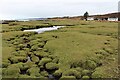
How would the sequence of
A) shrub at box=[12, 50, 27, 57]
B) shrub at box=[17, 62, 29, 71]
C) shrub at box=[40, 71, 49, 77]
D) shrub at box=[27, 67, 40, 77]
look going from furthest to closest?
shrub at box=[12, 50, 27, 57] < shrub at box=[17, 62, 29, 71] < shrub at box=[40, 71, 49, 77] < shrub at box=[27, 67, 40, 77]

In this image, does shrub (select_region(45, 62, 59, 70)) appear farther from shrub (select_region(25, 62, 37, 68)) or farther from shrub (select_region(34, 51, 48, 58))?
shrub (select_region(34, 51, 48, 58))

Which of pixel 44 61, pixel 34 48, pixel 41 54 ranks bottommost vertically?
pixel 44 61

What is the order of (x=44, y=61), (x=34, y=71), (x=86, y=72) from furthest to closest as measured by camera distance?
(x=44, y=61), (x=34, y=71), (x=86, y=72)

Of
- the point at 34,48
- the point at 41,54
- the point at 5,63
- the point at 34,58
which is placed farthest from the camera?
the point at 34,48

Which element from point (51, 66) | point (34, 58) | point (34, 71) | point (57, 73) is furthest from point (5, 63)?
point (57, 73)

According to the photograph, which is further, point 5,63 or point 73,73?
point 5,63

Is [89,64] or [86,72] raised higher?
[89,64]

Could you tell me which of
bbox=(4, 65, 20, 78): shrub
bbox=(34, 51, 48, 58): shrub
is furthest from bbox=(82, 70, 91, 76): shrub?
bbox=(34, 51, 48, 58): shrub

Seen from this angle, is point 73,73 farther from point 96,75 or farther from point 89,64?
point 89,64

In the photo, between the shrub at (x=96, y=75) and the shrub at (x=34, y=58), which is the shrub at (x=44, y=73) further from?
the shrub at (x=96, y=75)

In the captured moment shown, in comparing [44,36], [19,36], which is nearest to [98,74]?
[44,36]

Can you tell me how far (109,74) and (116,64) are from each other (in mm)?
4727

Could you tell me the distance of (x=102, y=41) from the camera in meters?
55.8

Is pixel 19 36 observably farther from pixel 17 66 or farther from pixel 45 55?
pixel 17 66
